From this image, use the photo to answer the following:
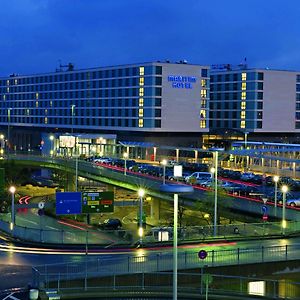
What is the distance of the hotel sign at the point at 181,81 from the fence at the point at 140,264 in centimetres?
9580

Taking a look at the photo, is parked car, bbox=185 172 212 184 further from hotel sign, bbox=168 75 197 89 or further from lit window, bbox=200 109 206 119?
lit window, bbox=200 109 206 119

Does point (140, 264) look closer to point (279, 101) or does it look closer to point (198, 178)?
point (198, 178)

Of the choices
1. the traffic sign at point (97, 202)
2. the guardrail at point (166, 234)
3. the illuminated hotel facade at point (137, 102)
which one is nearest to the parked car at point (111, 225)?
the traffic sign at point (97, 202)

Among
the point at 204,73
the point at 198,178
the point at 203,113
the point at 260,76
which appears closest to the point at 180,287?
the point at 198,178

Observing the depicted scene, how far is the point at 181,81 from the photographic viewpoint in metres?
128

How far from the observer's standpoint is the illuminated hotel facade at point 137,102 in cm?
12619

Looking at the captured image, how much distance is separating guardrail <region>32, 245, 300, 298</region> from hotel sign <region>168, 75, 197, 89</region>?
96207 millimetres

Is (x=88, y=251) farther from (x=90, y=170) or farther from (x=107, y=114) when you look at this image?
(x=107, y=114)

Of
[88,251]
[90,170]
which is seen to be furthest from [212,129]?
[88,251]

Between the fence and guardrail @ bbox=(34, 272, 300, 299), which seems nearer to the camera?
guardrail @ bbox=(34, 272, 300, 299)

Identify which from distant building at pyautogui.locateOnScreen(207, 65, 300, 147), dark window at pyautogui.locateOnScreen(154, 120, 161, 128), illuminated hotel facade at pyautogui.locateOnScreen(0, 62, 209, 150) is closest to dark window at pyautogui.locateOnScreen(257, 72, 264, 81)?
distant building at pyautogui.locateOnScreen(207, 65, 300, 147)

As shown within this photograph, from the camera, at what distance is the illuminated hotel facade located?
126188 mm

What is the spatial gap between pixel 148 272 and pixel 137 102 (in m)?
101

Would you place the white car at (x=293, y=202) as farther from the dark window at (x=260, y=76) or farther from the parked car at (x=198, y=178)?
Result: the dark window at (x=260, y=76)
